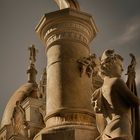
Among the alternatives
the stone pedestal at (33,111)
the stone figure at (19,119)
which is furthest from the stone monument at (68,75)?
the stone pedestal at (33,111)

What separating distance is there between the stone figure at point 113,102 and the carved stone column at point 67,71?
1136 millimetres

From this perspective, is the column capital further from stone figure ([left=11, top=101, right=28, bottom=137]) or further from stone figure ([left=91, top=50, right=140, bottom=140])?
stone figure ([left=11, top=101, right=28, bottom=137])

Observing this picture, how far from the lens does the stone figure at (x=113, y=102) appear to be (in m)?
8.02

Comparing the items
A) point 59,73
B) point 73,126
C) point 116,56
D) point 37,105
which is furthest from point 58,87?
point 37,105

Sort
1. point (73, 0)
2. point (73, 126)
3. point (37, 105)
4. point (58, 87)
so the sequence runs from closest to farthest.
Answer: point (73, 126)
point (58, 87)
point (73, 0)
point (37, 105)

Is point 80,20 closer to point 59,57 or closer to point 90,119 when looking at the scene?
point 59,57

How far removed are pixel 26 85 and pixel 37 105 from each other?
432cm

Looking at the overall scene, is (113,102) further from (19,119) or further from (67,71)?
(19,119)

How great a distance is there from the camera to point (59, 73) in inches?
416

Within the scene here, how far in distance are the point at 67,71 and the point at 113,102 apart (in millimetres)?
2382

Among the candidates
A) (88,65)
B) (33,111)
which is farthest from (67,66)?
(33,111)

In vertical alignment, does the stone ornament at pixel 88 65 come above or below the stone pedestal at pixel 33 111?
below

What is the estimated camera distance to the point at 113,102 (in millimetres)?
8320

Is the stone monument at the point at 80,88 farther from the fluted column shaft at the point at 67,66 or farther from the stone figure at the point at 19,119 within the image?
the stone figure at the point at 19,119
